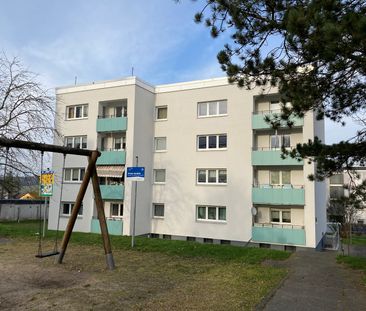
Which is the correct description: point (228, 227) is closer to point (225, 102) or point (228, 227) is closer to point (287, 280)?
point (225, 102)

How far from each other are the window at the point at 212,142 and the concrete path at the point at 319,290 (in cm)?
1209

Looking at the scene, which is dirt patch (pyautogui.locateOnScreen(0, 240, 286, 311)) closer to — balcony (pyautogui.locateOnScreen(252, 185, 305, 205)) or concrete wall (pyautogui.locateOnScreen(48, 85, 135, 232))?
balcony (pyautogui.locateOnScreen(252, 185, 305, 205))

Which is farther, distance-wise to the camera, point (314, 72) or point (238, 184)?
point (238, 184)

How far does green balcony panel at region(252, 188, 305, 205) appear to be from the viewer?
2100 cm

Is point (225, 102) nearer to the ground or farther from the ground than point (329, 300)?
farther from the ground

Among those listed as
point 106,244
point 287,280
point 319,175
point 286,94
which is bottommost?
point 287,280

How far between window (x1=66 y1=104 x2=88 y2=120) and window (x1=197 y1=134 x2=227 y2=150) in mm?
8617

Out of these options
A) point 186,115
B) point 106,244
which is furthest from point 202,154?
point 106,244

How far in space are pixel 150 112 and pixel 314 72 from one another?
63.3 ft

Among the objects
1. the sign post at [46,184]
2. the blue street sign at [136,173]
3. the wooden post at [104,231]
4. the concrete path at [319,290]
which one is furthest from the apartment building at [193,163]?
the wooden post at [104,231]

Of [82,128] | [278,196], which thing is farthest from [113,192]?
[278,196]

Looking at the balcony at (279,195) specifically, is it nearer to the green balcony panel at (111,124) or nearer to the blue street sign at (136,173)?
the blue street sign at (136,173)

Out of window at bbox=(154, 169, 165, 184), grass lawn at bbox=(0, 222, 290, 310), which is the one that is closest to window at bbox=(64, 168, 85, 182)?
window at bbox=(154, 169, 165, 184)

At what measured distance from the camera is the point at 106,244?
11.3m
